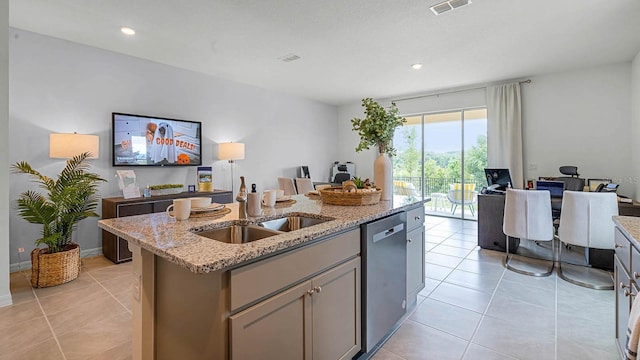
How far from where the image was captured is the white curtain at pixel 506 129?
518 cm

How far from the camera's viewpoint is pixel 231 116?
17.3 feet

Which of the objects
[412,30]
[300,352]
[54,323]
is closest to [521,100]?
[412,30]

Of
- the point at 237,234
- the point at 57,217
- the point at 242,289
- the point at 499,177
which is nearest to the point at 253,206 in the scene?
the point at 237,234

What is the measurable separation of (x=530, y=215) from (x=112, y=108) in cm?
533

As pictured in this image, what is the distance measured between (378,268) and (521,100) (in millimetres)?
5049

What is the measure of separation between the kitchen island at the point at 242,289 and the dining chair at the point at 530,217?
2471 mm

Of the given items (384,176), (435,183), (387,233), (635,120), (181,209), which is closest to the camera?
(181,209)

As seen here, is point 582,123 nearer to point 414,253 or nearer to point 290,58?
point 414,253

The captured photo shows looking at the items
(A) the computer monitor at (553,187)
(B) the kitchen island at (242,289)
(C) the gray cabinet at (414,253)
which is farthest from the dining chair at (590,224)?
(B) the kitchen island at (242,289)

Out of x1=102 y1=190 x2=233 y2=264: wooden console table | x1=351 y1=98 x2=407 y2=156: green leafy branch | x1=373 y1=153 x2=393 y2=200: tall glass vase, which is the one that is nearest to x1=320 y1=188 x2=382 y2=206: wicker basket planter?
x1=373 y1=153 x2=393 y2=200: tall glass vase

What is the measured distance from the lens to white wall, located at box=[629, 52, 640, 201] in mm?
3852

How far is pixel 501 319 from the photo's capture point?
7.55 feet

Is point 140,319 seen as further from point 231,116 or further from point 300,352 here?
point 231,116

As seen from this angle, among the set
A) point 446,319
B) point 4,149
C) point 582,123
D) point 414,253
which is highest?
point 582,123
